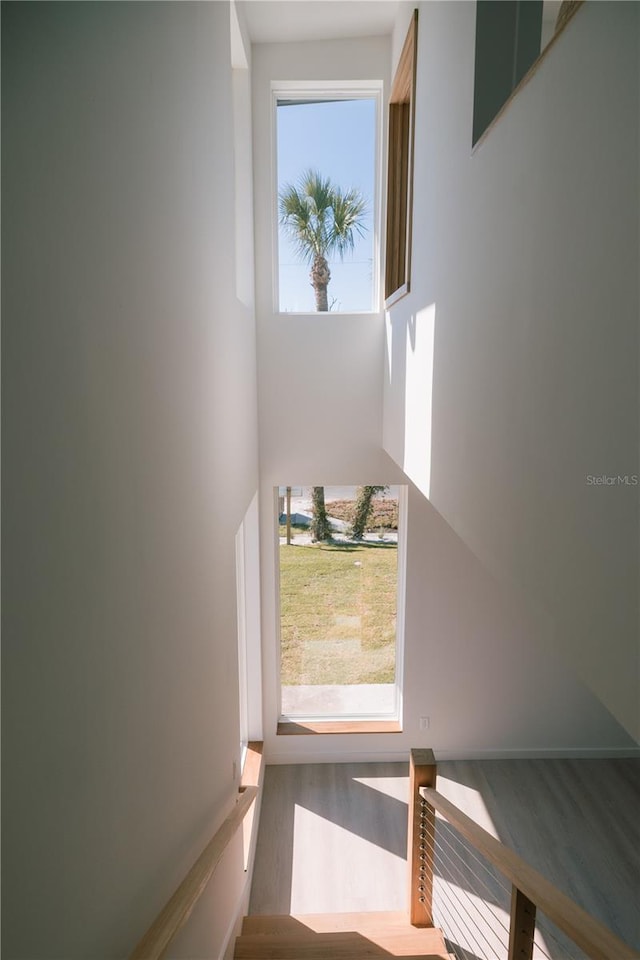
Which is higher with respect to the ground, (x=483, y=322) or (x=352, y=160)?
(x=352, y=160)

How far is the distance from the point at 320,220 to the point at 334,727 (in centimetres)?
457

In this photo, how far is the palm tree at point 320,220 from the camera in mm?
4770

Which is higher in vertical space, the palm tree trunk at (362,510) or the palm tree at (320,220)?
the palm tree at (320,220)

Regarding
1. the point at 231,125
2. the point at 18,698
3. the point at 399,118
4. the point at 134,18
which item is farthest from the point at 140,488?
the point at 399,118

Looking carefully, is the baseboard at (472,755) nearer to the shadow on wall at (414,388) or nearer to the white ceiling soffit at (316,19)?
the shadow on wall at (414,388)

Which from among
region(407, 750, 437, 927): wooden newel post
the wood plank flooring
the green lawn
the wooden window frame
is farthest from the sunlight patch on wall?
the wood plank flooring

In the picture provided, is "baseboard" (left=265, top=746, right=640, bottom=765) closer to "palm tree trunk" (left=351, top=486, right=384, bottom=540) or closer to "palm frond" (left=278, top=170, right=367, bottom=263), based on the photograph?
"palm tree trunk" (left=351, top=486, right=384, bottom=540)

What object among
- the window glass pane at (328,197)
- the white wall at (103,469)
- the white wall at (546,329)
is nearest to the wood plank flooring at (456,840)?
the white wall at (103,469)

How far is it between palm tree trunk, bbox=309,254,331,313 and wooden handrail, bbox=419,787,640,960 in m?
3.86

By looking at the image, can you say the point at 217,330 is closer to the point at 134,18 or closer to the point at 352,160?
the point at 134,18

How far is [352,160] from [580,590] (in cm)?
435

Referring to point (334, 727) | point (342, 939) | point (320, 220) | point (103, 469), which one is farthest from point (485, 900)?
point (320, 220)

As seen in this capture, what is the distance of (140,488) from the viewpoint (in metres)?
1.67

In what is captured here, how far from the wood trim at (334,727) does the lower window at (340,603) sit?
0.03 m
